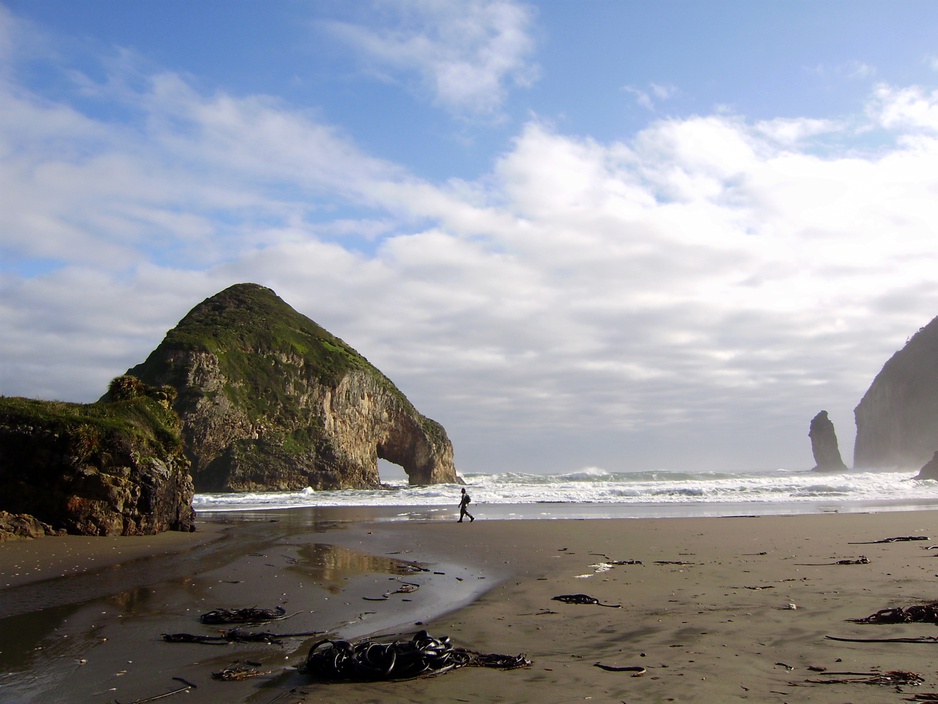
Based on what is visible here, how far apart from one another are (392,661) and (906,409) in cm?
9853

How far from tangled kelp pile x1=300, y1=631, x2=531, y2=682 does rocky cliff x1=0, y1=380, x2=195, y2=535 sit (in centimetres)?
1070

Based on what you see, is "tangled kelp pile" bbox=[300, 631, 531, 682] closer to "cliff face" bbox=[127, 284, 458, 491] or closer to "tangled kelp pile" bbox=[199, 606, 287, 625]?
"tangled kelp pile" bbox=[199, 606, 287, 625]

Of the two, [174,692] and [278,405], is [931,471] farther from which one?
[174,692]

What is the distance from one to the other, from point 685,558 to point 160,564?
9.44 m

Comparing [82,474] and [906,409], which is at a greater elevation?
[906,409]

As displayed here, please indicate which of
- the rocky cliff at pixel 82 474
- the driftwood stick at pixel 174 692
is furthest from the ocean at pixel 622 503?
the driftwood stick at pixel 174 692

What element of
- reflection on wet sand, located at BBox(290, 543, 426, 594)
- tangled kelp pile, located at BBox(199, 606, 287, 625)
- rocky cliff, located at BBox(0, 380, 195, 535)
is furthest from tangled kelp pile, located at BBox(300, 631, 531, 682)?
rocky cliff, located at BBox(0, 380, 195, 535)

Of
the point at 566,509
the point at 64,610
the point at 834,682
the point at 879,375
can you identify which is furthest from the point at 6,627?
the point at 879,375

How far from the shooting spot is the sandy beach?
15.9 feet

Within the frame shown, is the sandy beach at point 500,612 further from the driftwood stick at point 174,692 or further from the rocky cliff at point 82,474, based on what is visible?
the rocky cliff at point 82,474

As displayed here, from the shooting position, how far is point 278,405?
4838 centimetres

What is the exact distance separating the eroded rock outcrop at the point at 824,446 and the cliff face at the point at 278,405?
54.9 m

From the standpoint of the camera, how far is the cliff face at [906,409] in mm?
81000

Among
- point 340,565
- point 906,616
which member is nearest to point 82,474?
point 340,565
